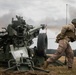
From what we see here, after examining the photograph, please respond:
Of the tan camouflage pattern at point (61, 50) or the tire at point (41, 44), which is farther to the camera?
the tire at point (41, 44)

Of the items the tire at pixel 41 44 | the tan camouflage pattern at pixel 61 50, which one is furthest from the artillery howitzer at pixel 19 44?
the tan camouflage pattern at pixel 61 50

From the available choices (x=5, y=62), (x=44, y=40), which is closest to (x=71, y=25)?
(x=44, y=40)

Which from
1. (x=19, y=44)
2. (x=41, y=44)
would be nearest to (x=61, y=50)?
(x=19, y=44)

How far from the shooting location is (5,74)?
10680 millimetres

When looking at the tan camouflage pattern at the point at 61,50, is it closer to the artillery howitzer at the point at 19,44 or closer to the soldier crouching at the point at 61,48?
the soldier crouching at the point at 61,48

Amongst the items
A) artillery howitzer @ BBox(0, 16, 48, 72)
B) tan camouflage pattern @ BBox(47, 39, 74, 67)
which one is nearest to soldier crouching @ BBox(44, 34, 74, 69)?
tan camouflage pattern @ BBox(47, 39, 74, 67)

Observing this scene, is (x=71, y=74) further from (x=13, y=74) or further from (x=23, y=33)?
(x=23, y=33)

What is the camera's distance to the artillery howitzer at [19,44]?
41.0 ft

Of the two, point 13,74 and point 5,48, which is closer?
point 13,74

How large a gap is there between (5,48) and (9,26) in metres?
1.01

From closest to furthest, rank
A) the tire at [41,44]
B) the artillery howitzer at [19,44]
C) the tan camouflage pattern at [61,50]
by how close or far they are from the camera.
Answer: the tan camouflage pattern at [61,50] → the artillery howitzer at [19,44] → the tire at [41,44]

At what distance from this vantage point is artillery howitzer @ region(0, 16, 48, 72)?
492 inches

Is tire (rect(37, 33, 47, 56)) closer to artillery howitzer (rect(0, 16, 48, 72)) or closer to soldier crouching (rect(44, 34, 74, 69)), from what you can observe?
artillery howitzer (rect(0, 16, 48, 72))

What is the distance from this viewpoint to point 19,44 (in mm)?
13109
